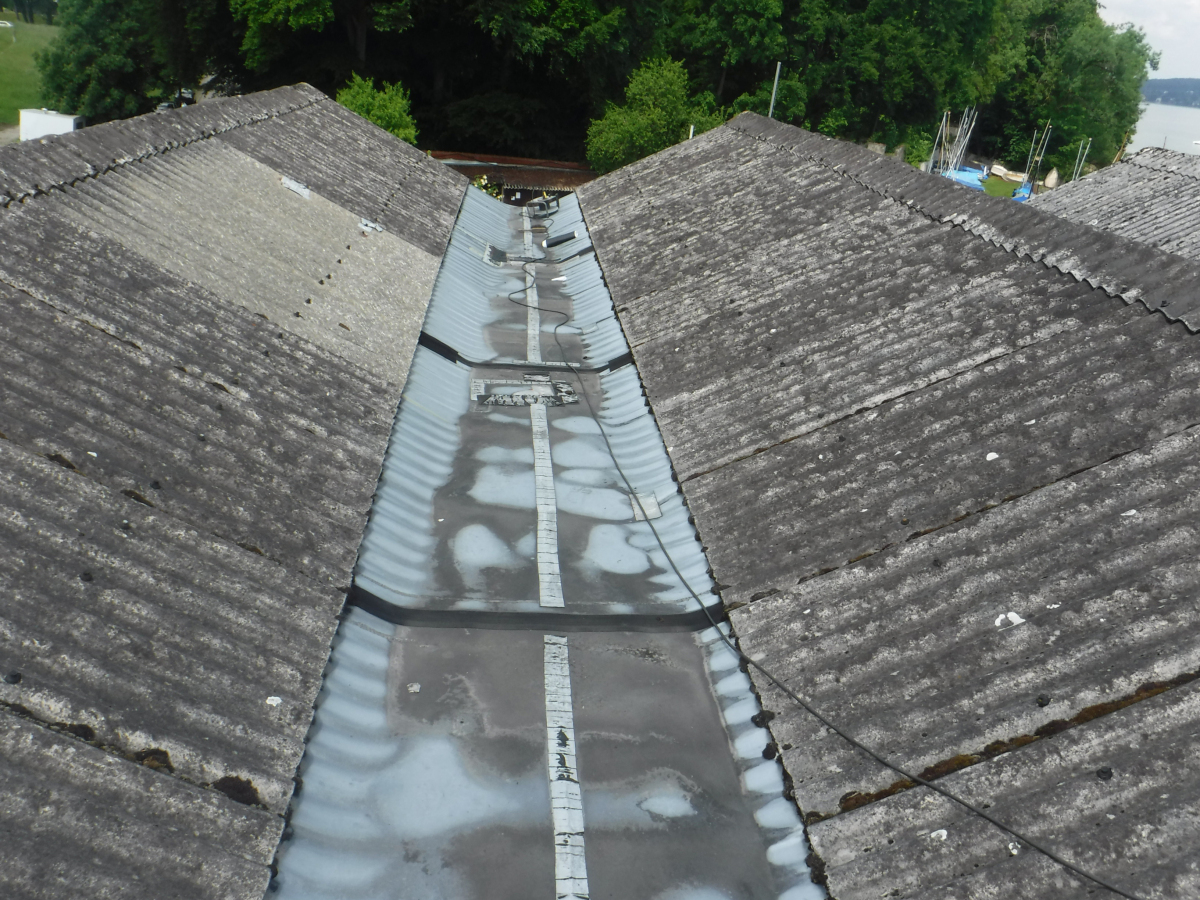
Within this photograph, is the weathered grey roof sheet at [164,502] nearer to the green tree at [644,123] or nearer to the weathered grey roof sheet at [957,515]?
the weathered grey roof sheet at [957,515]

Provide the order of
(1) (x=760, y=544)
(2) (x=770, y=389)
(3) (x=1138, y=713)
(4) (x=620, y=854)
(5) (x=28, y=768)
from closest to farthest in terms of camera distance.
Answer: (5) (x=28, y=768) < (3) (x=1138, y=713) < (4) (x=620, y=854) < (1) (x=760, y=544) < (2) (x=770, y=389)

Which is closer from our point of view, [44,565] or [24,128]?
[44,565]

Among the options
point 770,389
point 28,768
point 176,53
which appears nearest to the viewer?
point 28,768

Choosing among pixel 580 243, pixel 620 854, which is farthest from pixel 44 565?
pixel 580 243

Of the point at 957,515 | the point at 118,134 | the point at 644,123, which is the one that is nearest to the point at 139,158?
the point at 118,134

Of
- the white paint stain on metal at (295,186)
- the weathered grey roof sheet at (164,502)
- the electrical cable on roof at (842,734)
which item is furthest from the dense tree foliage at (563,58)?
the electrical cable on roof at (842,734)

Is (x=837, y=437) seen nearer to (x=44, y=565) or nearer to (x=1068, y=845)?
(x=1068, y=845)

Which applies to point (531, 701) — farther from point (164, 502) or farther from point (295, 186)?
point (295, 186)
